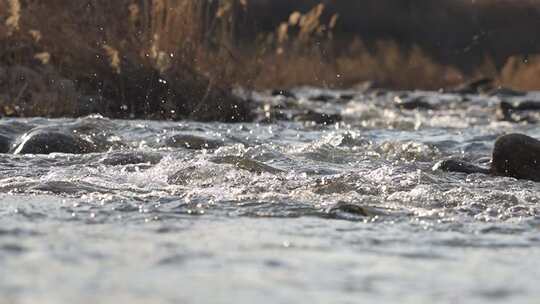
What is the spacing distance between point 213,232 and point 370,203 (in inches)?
38.4

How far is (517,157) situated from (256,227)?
2.33 meters

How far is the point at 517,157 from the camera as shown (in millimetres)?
5043

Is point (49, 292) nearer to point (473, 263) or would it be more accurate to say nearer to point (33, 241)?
point (33, 241)

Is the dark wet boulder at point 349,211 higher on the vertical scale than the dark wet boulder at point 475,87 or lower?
higher

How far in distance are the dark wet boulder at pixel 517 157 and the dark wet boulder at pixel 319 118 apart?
13.6 ft

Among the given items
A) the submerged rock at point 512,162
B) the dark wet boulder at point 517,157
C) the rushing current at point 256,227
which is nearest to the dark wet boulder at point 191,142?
the rushing current at point 256,227

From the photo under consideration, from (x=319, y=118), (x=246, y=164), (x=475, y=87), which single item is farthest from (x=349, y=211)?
(x=475, y=87)

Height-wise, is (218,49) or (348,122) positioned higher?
(218,49)

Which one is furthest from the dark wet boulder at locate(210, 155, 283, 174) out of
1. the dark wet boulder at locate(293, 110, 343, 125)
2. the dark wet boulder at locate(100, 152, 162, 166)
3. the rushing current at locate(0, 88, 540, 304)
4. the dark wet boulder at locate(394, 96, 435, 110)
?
the dark wet boulder at locate(394, 96, 435, 110)

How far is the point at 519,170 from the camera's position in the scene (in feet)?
16.2

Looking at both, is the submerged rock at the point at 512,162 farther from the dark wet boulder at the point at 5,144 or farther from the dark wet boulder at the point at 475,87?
the dark wet boulder at the point at 475,87

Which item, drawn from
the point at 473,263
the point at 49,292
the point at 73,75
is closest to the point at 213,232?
the point at 473,263

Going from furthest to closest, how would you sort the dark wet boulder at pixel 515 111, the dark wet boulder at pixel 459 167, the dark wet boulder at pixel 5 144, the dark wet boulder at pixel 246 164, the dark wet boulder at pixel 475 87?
1. the dark wet boulder at pixel 475 87
2. the dark wet boulder at pixel 515 111
3. the dark wet boulder at pixel 5 144
4. the dark wet boulder at pixel 459 167
5. the dark wet boulder at pixel 246 164

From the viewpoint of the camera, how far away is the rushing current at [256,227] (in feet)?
7.11
